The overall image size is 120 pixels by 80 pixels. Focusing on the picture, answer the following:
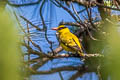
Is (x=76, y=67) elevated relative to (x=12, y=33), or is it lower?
lower

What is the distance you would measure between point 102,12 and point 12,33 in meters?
1.24

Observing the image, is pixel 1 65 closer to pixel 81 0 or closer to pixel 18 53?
pixel 18 53

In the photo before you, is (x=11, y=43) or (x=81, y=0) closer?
(x=11, y=43)

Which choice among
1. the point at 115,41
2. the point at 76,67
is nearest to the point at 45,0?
the point at 76,67

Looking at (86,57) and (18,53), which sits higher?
(18,53)

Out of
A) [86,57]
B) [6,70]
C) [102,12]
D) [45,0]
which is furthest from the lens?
[102,12]

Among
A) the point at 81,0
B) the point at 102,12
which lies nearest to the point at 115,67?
the point at 81,0

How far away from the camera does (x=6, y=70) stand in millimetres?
132

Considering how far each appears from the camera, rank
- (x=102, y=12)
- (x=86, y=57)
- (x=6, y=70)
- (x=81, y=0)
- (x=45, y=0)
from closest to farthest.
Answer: (x=6, y=70), (x=45, y=0), (x=86, y=57), (x=81, y=0), (x=102, y=12)

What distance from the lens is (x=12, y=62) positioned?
14 cm

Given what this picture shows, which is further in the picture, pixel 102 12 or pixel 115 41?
pixel 102 12

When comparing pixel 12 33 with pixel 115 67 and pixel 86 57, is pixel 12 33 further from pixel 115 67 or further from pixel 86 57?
pixel 86 57

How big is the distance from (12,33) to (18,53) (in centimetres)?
1

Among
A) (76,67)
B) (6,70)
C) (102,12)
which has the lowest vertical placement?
(76,67)
